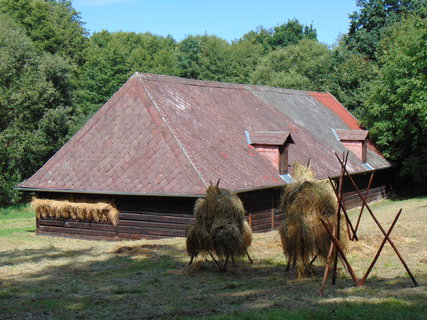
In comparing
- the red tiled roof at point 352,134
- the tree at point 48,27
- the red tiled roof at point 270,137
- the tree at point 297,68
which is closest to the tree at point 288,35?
the tree at point 297,68

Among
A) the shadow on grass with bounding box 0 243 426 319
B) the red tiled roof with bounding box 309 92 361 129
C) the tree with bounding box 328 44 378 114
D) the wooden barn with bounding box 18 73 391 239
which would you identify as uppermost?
the tree with bounding box 328 44 378 114

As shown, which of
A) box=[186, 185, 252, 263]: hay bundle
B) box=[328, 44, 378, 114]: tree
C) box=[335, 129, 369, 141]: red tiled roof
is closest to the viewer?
box=[186, 185, 252, 263]: hay bundle

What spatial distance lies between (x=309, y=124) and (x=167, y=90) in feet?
34.6

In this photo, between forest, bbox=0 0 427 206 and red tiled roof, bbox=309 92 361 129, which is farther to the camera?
red tiled roof, bbox=309 92 361 129

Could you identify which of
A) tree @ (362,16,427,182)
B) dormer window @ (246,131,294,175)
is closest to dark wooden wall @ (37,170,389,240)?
dormer window @ (246,131,294,175)

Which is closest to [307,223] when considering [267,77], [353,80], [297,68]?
[353,80]

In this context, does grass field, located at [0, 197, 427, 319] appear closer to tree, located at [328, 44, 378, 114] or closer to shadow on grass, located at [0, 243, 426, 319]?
shadow on grass, located at [0, 243, 426, 319]

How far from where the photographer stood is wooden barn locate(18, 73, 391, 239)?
21031 mm

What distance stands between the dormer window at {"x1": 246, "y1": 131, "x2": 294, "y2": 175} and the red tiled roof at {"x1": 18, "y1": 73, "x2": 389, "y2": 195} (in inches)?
9.7

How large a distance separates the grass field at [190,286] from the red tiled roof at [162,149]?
346 cm

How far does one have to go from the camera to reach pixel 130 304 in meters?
10.0

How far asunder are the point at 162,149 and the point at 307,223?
11242mm

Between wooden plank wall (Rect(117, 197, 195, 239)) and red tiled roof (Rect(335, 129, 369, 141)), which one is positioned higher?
red tiled roof (Rect(335, 129, 369, 141))

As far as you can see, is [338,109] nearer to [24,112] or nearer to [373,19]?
[373,19]
